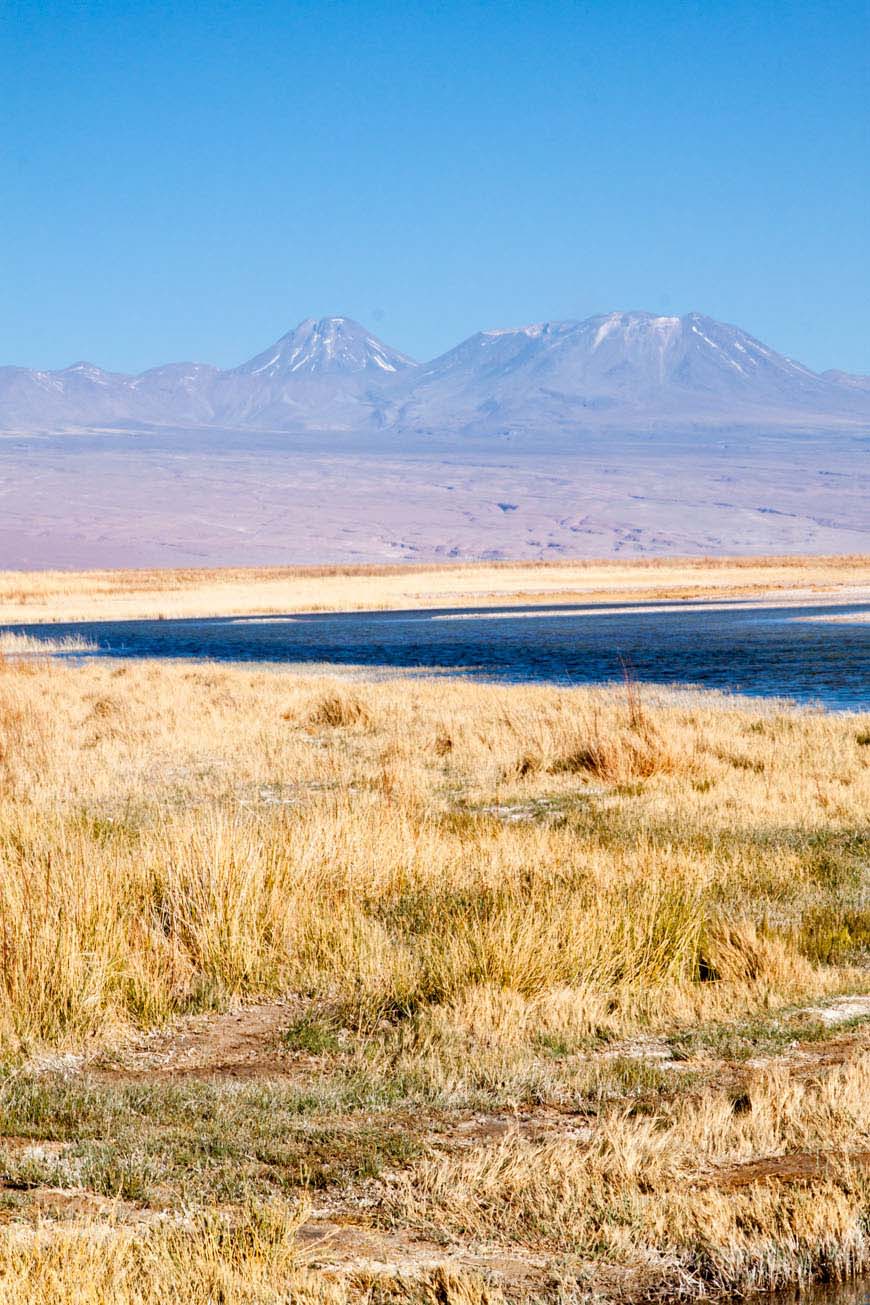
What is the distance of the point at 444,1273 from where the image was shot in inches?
189

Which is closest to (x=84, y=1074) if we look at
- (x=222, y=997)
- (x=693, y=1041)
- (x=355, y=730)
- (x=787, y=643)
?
(x=222, y=997)

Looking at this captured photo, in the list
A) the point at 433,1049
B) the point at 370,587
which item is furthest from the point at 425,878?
the point at 370,587

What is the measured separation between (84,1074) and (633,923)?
342 cm

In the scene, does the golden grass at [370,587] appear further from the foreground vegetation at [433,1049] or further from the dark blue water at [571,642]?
the foreground vegetation at [433,1049]

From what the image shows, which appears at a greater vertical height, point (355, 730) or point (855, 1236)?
point (855, 1236)

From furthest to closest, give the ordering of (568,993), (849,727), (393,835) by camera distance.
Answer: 1. (849,727)
2. (393,835)
3. (568,993)

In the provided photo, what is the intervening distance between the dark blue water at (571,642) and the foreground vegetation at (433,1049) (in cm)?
1687

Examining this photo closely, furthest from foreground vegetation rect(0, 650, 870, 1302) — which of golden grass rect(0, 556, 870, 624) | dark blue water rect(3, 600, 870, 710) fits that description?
golden grass rect(0, 556, 870, 624)

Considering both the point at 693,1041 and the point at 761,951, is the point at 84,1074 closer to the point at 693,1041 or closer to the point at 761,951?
the point at 693,1041

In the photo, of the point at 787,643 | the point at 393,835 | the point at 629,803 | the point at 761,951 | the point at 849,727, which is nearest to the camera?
the point at 761,951

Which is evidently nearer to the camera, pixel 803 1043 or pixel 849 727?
pixel 803 1043

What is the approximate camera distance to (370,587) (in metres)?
103

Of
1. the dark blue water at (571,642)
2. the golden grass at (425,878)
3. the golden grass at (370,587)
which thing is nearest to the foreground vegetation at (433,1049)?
the golden grass at (425,878)

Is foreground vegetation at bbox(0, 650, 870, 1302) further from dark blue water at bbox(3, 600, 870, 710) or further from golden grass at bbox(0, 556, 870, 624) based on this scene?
golden grass at bbox(0, 556, 870, 624)
